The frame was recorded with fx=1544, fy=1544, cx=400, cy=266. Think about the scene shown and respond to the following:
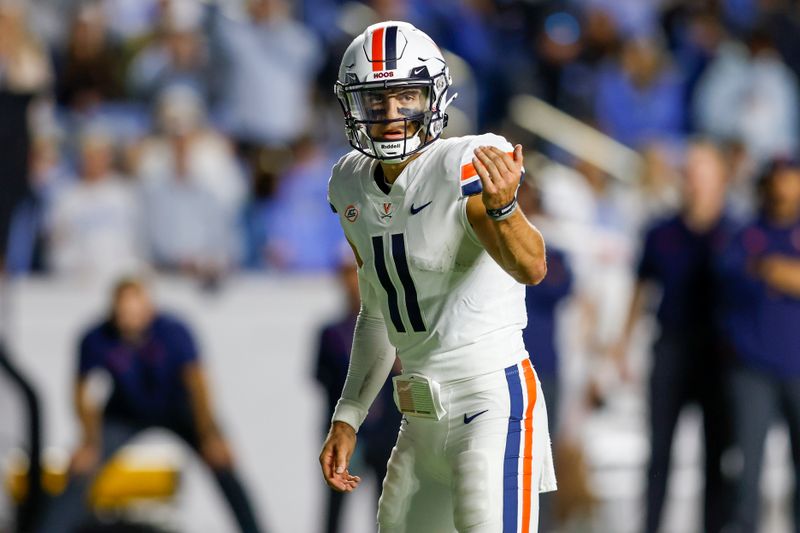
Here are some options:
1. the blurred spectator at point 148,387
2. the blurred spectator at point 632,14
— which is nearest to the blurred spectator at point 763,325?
the blurred spectator at point 148,387

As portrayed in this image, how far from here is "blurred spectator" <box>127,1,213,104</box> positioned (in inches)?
338

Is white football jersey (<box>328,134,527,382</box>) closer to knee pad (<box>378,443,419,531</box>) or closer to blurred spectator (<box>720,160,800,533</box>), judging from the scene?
knee pad (<box>378,443,419,531</box>)

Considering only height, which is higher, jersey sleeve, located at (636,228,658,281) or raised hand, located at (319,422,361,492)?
jersey sleeve, located at (636,228,658,281)

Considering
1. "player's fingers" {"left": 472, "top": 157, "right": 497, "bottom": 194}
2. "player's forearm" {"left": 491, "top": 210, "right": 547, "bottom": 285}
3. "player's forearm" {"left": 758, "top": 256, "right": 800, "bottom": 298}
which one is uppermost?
"player's fingers" {"left": 472, "top": 157, "right": 497, "bottom": 194}

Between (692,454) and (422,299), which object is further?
(692,454)

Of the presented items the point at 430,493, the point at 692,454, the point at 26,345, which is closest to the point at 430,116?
the point at 430,493

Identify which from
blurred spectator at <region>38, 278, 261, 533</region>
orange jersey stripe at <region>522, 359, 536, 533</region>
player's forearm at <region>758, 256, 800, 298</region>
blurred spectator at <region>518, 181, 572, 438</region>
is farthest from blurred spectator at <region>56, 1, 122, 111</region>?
orange jersey stripe at <region>522, 359, 536, 533</region>

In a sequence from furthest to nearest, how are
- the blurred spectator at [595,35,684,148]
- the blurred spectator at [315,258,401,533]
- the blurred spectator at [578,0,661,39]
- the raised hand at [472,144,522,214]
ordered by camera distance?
the blurred spectator at [578,0,661,39], the blurred spectator at [595,35,684,148], the blurred spectator at [315,258,401,533], the raised hand at [472,144,522,214]

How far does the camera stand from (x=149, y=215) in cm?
778

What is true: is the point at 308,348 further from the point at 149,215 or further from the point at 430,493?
the point at 430,493

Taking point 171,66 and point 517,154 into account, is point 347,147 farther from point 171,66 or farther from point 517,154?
point 517,154

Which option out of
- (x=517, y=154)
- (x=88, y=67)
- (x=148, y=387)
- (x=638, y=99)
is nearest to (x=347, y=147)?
(x=88, y=67)

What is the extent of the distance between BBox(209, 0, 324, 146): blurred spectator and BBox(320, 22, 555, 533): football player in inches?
215

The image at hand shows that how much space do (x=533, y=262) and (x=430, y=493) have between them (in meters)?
0.64
